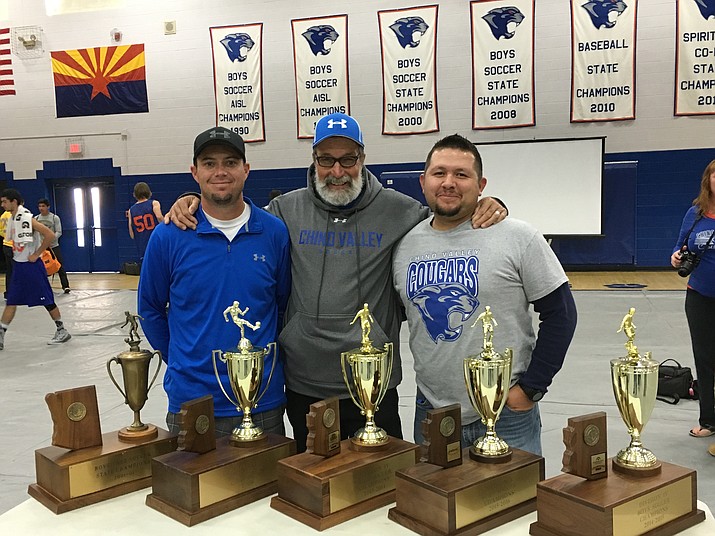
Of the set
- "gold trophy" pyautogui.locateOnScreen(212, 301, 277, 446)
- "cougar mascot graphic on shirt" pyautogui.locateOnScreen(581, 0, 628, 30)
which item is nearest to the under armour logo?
"gold trophy" pyautogui.locateOnScreen(212, 301, 277, 446)

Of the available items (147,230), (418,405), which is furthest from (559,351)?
(147,230)

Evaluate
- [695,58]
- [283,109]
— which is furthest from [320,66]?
[695,58]

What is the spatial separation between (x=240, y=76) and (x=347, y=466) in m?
12.2

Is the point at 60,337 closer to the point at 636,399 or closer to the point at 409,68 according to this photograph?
the point at 636,399

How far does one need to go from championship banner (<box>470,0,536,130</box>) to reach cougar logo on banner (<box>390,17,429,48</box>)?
0.91 meters

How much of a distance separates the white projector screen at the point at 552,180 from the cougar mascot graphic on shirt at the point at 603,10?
1885mm

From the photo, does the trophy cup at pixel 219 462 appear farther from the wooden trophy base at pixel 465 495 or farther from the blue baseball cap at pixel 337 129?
the blue baseball cap at pixel 337 129

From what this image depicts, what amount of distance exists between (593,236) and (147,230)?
23.9 feet

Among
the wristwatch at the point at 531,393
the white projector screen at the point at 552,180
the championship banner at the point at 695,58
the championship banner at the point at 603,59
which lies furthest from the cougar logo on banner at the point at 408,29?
the wristwatch at the point at 531,393

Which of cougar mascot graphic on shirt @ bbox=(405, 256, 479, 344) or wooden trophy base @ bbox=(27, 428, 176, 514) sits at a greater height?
cougar mascot graphic on shirt @ bbox=(405, 256, 479, 344)

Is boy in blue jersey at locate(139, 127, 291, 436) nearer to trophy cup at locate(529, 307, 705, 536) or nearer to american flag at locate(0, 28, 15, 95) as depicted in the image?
trophy cup at locate(529, 307, 705, 536)

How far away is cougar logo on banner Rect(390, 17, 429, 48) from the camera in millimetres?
11914

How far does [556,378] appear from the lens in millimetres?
5629

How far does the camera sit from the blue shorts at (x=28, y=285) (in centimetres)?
695
